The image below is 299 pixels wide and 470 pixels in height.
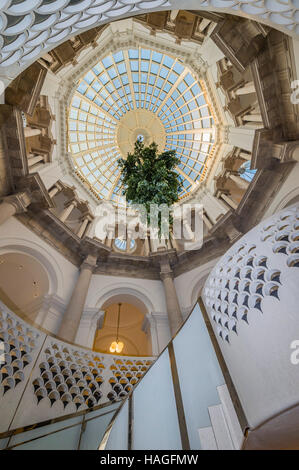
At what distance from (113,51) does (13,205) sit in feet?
44.8

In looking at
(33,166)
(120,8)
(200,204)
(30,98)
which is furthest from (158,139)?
(120,8)

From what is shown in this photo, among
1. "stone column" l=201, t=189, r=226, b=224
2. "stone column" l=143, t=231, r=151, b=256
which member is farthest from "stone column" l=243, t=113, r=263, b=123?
"stone column" l=143, t=231, r=151, b=256

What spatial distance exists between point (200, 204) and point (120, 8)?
47.9 feet

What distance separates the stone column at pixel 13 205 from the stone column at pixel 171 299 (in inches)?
304

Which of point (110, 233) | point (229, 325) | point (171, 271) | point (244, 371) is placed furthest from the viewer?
point (110, 233)

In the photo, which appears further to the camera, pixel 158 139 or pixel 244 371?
pixel 158 139

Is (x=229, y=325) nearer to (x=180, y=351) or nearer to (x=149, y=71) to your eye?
(x=180, y=351)

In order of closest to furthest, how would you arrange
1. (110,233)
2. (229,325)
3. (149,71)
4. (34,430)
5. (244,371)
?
(244,371), (229,325), (34,430), (110,233), (149,71)

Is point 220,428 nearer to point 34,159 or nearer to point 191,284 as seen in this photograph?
point 191,284

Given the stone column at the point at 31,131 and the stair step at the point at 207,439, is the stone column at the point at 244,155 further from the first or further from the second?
the stair step at the point at 207,439

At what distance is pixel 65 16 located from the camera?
10.5 feet

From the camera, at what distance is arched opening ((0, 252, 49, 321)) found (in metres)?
10.5

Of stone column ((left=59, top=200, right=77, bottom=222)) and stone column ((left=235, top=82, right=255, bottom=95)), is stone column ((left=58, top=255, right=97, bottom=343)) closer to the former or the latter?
stone column ((left=59, top=200, right=77, bottom=222))
